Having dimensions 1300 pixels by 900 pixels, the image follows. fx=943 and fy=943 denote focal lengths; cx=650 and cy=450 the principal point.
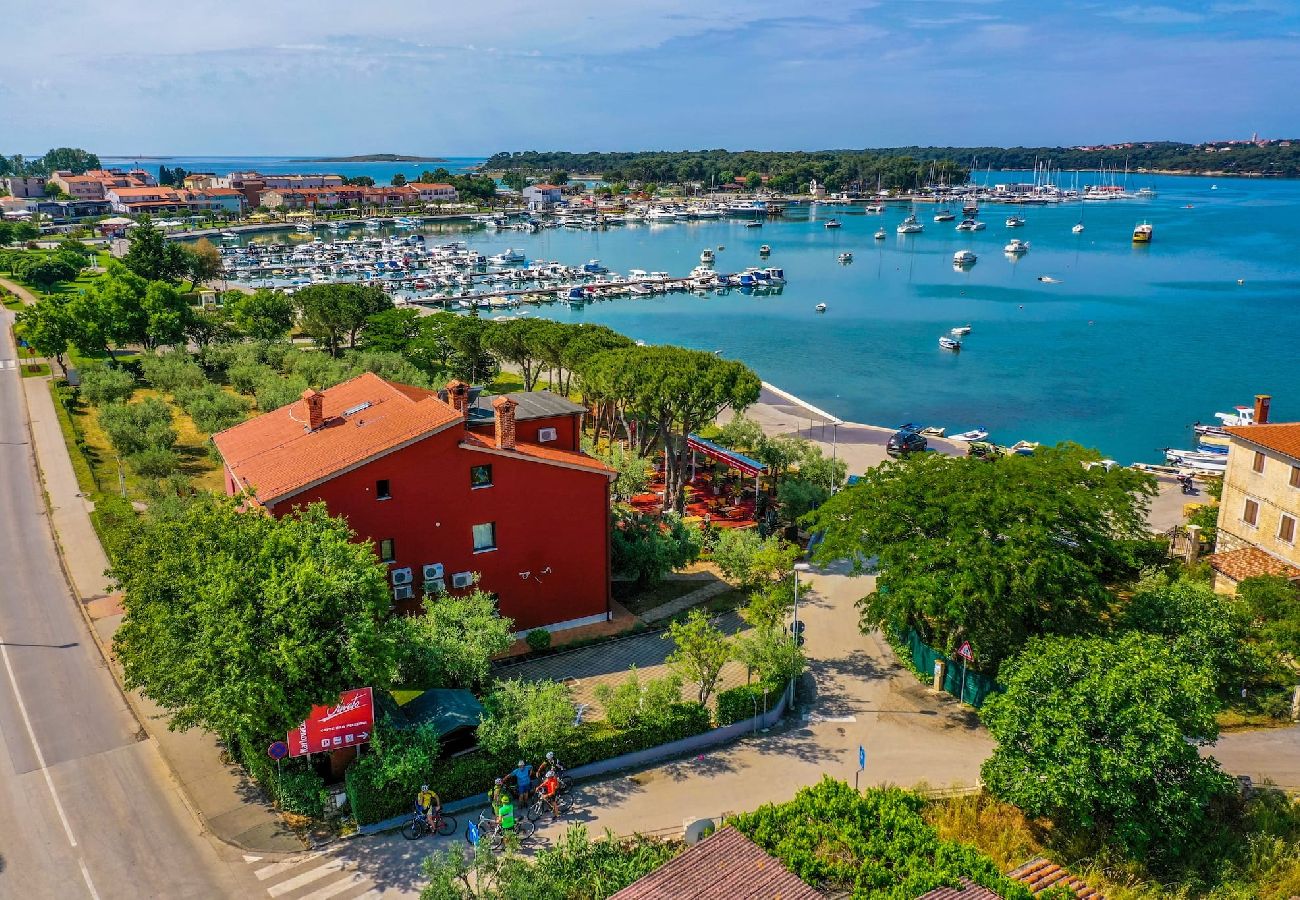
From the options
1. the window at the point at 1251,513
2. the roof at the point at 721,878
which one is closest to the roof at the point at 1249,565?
the window at the point at 1251,513

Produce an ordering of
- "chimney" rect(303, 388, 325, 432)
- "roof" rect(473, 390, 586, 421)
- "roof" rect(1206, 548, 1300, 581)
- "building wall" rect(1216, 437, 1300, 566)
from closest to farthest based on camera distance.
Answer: "chimney" rect(303, 388, 325, 432)
"roof" rect(473, 390, 586, 421)
"roof" rect(1206, 548, 1300, 581)
"building wall" rect(1216, 437, 1300, 566)

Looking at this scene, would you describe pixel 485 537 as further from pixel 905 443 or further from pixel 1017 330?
pixel 1017 330

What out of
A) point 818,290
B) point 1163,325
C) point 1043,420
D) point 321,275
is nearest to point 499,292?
point 321,275

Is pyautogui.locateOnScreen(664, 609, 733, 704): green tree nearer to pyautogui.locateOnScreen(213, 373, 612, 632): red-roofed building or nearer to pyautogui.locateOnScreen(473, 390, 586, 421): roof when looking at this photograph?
pyautogui.locateOnScreen(213, 373, 612, 632): red-roofed building

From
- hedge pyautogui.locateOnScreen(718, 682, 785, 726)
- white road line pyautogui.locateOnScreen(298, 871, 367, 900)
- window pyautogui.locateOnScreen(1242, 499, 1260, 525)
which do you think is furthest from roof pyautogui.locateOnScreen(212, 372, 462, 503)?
window pyautogui.locateOnScreen(1242, 499, 1260, 525)

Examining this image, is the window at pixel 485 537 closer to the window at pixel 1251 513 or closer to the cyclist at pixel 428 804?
the cyclist at pixel 428 804

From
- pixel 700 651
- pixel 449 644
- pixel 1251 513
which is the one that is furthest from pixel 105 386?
pixel 1251 513

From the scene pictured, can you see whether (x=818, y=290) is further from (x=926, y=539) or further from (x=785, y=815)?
(x=785, y=815)
